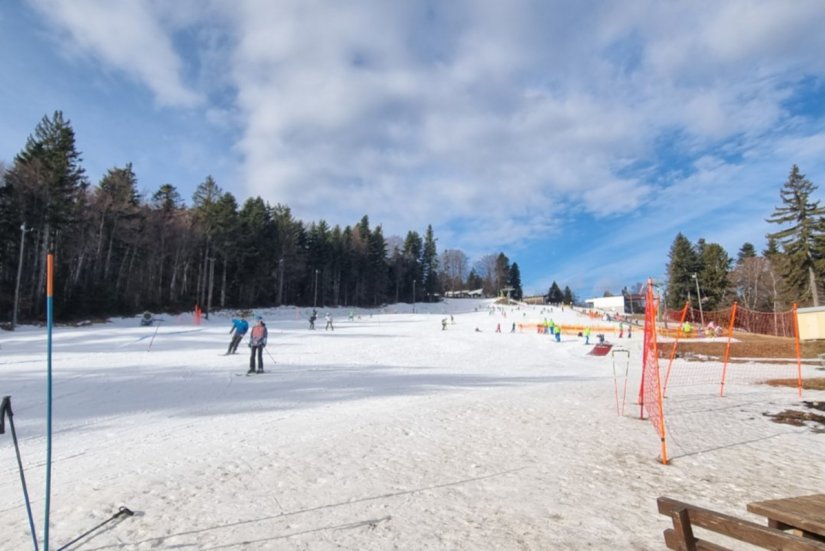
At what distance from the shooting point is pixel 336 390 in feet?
39.2

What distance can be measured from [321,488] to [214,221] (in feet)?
191

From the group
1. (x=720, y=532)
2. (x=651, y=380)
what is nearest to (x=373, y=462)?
(x=720, y=532)

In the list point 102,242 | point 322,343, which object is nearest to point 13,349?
point 322,343

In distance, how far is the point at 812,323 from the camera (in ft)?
89.6

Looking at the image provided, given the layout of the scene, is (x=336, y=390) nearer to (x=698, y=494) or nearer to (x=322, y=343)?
(x=698, y=494)

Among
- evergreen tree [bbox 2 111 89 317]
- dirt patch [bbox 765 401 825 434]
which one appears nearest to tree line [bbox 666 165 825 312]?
dirt patch [bbox 765 401 825 434]

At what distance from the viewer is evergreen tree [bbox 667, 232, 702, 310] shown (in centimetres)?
7444

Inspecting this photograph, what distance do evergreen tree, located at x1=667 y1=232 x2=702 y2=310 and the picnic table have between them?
80284mm

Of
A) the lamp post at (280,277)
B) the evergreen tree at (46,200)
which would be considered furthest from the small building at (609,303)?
the evergreen tree at (46,200)

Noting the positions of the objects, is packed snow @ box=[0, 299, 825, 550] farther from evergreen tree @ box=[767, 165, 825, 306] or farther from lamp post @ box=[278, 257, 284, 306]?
lamp post @ box=[278, 257, 284, 306]

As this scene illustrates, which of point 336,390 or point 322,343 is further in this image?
point 322,343

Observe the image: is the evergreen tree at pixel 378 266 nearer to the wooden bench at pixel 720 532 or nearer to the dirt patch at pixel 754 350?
the dirt patch at pixel 754 350

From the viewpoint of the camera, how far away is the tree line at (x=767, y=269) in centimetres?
4147

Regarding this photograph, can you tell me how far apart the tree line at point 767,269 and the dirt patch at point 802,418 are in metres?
18.4
